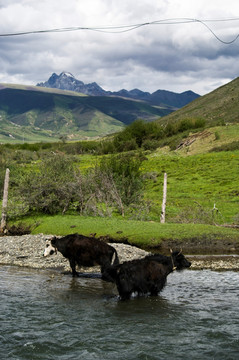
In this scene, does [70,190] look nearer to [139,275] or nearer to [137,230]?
[137,230]

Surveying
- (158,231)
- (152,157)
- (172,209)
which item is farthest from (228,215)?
(152,157)

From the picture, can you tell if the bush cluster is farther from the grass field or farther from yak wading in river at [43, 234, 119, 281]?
yak wading in river at [43, 234, 119, 281]

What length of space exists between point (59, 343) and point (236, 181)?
41.3m

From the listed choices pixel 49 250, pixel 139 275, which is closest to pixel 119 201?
pixel 49 250

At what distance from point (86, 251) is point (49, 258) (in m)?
4.77

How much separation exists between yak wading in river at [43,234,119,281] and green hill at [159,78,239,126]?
316ft

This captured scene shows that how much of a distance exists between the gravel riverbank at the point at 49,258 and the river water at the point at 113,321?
289 cm

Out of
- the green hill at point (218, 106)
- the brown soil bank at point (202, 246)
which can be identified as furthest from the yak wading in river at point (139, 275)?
the green hill at point (218, 106)

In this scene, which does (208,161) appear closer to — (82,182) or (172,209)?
(172,209)

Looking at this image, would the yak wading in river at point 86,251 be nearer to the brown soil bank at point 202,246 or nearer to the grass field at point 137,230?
the brown soil bank at point 202,246

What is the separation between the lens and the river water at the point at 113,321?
9.48 m

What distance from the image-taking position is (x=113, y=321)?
11.5 meters

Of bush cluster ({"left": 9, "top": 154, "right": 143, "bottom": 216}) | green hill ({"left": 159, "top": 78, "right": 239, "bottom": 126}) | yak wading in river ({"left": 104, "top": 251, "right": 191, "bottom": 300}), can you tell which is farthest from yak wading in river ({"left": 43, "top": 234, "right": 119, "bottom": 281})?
green hill ({"left": 159, "top": 78, "right": 239, "bottom": 126})

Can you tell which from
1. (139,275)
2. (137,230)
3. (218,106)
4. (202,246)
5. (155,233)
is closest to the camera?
(139,275)
